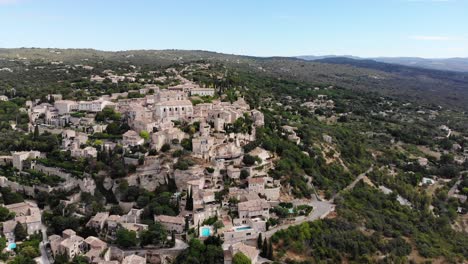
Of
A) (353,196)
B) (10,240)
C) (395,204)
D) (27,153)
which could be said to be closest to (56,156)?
(27,153)

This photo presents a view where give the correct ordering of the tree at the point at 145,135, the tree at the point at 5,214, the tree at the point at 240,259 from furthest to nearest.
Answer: the tree at the point at 145,135 < the tree at the point at 5,214 < the tree at the point at 240,259

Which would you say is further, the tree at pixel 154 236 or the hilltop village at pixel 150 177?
the hilltop village at pixel 150 177

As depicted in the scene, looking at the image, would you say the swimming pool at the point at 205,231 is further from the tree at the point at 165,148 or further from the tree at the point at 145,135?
the tree at the point at 145,135

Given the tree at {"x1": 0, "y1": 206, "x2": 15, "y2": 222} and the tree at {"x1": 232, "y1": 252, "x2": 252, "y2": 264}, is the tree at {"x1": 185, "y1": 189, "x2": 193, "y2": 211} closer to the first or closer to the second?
the tree at {"x1": 232, "y1": 252, "x2": 252, "y2": 264}

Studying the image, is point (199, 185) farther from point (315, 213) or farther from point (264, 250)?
point (315, 213)

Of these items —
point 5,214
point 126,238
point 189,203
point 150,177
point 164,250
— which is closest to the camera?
point 164,250

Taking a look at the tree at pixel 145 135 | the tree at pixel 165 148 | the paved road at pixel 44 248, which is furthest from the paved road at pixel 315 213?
the tree at pixel 145 135

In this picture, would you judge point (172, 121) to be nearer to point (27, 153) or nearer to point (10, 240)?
point (27, 153)

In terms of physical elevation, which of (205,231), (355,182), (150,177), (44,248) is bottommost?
A: (355,182)

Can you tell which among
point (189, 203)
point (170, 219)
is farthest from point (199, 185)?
point (170, 219)
